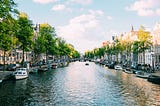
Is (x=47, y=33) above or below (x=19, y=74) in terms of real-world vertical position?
above

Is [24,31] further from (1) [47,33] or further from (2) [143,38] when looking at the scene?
(1) [47,33]

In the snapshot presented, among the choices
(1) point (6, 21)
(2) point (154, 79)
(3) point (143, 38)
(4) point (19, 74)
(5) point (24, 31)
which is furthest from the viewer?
(3) point (143, 38)

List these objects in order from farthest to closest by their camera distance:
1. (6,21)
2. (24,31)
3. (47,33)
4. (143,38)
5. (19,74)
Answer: (47,33) < (143,38) < (24,31) < (19,74) < (6,21)

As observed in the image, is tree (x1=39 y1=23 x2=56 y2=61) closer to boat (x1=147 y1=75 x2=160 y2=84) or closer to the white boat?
the white boat

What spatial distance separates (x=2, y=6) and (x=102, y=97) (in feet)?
66.8

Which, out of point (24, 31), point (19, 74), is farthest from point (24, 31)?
point (19, 74)

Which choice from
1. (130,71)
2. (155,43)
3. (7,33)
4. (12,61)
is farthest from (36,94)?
(155,43)

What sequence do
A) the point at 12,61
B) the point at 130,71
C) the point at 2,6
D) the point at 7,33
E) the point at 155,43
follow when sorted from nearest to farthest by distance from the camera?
the point at 2,6 < the point at 7,33 < the point at 130,71 < the point at 12,61 < the point at 155,43

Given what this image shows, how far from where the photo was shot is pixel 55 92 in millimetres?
52625

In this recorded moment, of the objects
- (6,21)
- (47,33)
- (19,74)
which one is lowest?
(19,74)

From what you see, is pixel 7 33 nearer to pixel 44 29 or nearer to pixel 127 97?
pixel 127 97

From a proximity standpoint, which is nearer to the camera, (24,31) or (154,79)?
(154,79)

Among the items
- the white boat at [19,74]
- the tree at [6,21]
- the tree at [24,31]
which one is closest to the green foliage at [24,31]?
the tree at [24,31]

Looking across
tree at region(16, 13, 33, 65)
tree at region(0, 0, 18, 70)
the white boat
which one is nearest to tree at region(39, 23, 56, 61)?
tree at region(16, 13, 33, 65)
